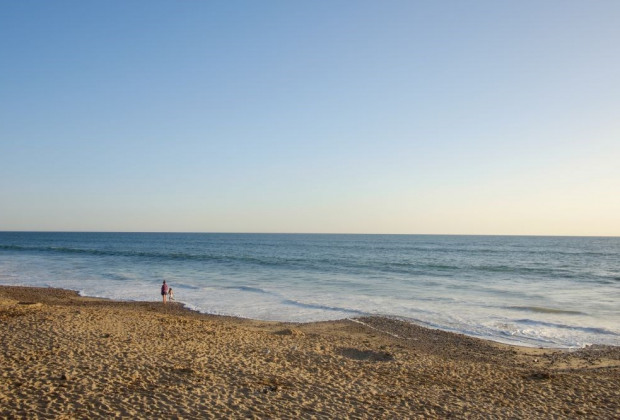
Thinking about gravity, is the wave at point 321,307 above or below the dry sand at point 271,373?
below

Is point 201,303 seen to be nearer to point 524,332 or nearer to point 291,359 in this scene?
A: point 291,359

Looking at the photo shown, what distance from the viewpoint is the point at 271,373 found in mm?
11039

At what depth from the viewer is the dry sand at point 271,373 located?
884 cm

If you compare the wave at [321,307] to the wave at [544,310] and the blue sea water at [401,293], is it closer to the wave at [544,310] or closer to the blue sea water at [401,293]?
the blue sea water at [401,293]

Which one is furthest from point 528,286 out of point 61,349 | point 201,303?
point 61,349

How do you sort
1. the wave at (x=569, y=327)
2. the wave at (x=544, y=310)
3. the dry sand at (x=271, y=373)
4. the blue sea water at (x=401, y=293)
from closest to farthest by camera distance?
1. the dry sand at (x=271, y=373)
2. the wave at (x=569, y=327)
3. the blue sea water at (x=401, y=293)
4. the wave at (x=544, y=310)

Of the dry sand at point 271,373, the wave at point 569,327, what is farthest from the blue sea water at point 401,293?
the dry sand at point 271,373

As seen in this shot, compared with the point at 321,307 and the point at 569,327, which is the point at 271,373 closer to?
the point at 321,307

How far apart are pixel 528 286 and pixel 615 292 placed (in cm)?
545

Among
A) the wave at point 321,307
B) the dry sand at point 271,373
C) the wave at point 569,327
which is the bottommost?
the wave at point 321,307

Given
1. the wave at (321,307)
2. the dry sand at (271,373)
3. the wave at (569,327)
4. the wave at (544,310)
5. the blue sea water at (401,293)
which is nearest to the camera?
the dry sand at (271,373)

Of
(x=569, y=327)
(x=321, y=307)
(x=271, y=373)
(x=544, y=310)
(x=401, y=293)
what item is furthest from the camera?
(x=401, y=293)

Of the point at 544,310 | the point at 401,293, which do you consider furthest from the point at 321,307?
the point at 544,310

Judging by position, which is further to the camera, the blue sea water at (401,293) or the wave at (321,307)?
the wave at (321,307)
